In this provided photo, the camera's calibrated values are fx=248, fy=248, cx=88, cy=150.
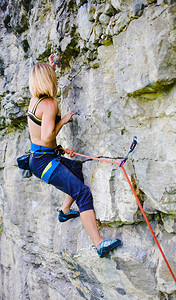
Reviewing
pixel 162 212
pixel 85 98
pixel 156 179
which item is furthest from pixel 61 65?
pixel 162 212

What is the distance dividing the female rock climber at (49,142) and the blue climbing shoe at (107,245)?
0.03m

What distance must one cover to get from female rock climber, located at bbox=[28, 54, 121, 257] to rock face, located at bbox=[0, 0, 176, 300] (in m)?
0.14

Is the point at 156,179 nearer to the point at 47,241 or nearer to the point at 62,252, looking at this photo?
the point at 62,252

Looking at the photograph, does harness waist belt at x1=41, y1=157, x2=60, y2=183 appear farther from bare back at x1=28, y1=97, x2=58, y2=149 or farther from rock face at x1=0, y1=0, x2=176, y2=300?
rock face at x1=0, y1=0, x2=176, y2=300

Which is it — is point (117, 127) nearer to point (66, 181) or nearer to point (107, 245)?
point (66, 181)

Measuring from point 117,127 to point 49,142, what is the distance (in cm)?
74

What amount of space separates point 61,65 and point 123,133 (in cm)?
142

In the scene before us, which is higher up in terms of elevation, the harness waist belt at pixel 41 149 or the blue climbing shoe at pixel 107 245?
the harness waist belt at pixel 41 149

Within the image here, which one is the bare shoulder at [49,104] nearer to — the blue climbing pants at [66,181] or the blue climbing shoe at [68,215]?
the blue climbing pants at [66,181]

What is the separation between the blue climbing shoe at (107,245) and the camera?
237 cm

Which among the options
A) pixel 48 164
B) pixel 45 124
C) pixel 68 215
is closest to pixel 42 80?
pixel 45 124

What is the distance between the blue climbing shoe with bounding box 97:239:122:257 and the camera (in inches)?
93.5

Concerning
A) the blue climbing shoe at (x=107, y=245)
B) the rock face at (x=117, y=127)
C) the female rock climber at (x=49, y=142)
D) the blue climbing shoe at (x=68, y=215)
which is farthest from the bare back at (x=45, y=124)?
the blue climbing shoe at (x=107, y=245)

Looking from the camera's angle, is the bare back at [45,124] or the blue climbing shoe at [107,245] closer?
the blue climbing shoe at [107,245]
